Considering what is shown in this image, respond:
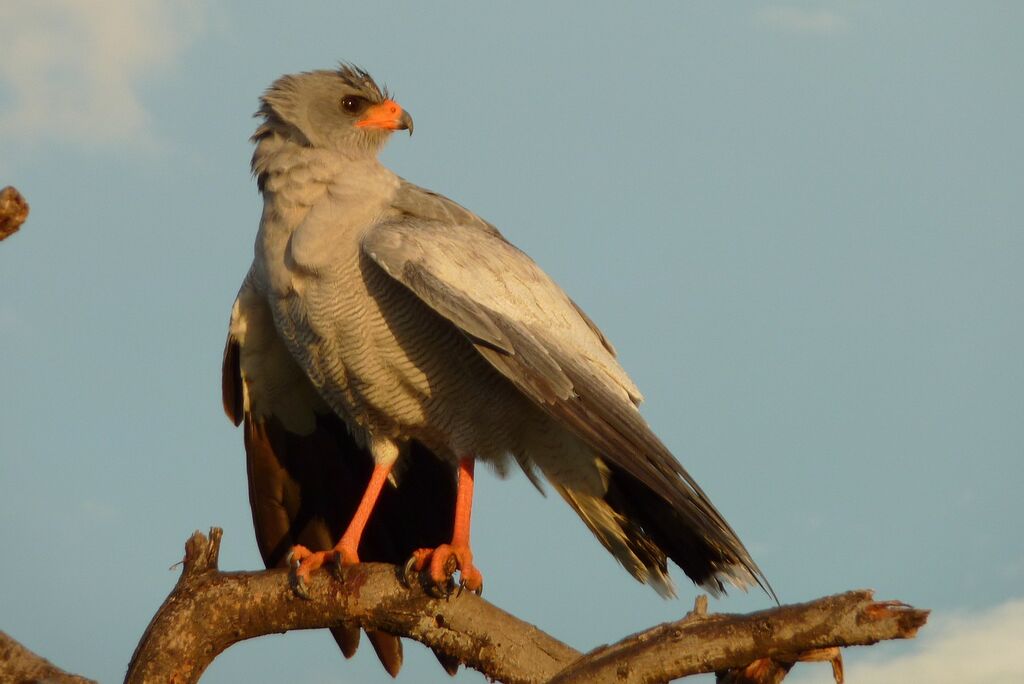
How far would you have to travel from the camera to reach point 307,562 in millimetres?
5922

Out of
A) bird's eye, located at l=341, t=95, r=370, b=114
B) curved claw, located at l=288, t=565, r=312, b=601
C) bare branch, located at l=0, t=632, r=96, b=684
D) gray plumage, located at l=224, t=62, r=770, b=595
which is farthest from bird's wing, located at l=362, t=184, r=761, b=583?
bare branch, located at l=0, t=632, r=96, b=684

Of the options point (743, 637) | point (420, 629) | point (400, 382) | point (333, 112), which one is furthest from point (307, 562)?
point (333, 112)

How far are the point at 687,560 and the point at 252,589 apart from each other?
207cm

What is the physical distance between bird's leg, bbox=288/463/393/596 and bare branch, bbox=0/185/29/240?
1.90 m

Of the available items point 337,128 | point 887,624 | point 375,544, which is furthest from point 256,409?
point 887,624

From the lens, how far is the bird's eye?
7172mm

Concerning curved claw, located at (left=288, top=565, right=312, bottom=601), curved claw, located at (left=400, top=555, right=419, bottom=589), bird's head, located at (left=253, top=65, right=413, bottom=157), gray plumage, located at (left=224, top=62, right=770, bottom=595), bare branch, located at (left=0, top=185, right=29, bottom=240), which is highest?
bird's head, located at (left=253, top=65, right=413, bottom=157)

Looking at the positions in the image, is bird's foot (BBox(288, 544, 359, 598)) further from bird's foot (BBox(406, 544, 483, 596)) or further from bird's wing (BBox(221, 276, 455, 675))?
bird's wing (BBox(221, 276, 455, 675))

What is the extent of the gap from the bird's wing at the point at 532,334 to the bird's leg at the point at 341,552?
1.12 m

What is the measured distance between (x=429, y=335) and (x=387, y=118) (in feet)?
4.84

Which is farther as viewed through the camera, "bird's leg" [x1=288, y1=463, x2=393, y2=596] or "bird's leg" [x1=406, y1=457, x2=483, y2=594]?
"bird's leg" [x1=288, y1=463, x2=393, y2=596]

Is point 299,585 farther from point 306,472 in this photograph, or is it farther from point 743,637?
point 743,637

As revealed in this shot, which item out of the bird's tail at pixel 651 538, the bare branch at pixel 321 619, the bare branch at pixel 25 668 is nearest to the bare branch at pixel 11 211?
the bare branch at pixel 321 619

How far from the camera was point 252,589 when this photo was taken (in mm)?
5781
